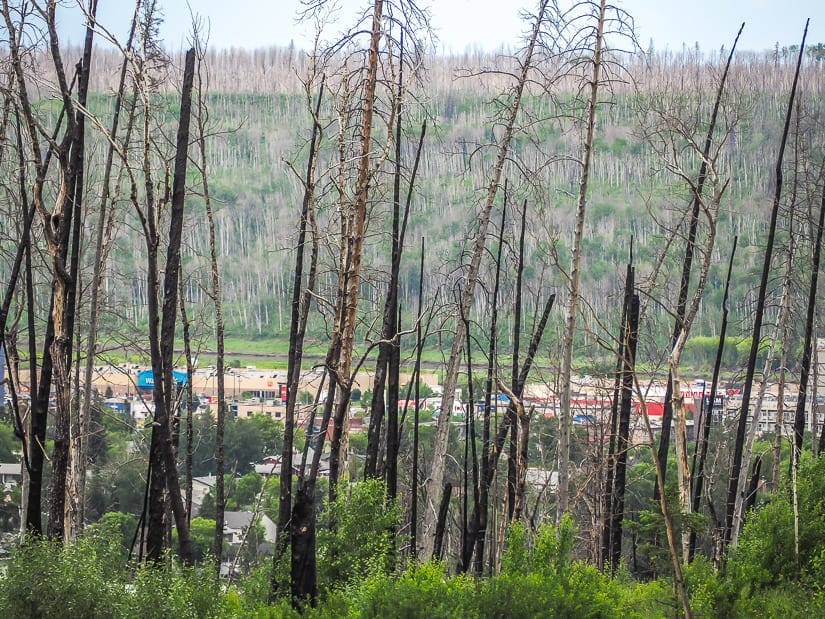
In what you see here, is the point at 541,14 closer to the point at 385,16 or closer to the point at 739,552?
the point at 385,16

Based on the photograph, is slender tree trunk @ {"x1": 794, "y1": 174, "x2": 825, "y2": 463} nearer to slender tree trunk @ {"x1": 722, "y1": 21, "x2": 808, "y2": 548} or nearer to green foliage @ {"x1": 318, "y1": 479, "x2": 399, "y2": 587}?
slender tree trunk @ {"x1": 722, "y1": 21, "x2": 808, "y2": 548}

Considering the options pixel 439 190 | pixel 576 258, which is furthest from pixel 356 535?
pixel 439 190

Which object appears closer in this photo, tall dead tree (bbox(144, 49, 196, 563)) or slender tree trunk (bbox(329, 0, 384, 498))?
tall dead tree (bbox(144, 49, 196, 563))

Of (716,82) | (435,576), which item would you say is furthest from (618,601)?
(716,82)

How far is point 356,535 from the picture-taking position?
7660 mm

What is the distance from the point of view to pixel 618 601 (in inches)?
291

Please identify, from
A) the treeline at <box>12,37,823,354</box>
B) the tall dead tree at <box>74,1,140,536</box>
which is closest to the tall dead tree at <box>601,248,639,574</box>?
the tall dead tree at <box>74,1,140,536</box>

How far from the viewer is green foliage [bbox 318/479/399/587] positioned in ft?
24.6

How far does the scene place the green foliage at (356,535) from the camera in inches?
295

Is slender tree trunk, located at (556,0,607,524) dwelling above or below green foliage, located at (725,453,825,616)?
above

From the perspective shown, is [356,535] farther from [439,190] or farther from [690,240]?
[439,190]

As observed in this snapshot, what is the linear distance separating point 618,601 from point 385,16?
220 inches

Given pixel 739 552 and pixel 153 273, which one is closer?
pixel 153 273

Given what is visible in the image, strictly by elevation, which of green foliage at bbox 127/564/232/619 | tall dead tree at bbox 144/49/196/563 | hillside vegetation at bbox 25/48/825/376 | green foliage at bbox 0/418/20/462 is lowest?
green foliage at bbox 0/418/20/462
